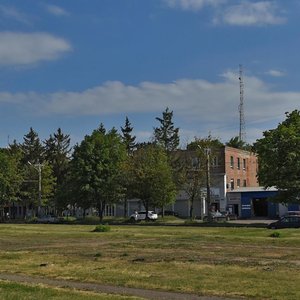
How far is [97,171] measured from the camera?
267ft

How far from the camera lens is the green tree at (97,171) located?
264ft

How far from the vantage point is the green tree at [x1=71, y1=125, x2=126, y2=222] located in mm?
80562

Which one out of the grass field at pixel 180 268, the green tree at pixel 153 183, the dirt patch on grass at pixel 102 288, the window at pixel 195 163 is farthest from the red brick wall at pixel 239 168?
the dirt patch on grass at pixel 102 288

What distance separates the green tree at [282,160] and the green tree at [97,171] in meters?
25.9

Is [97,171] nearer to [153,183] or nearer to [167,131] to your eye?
[153,183]

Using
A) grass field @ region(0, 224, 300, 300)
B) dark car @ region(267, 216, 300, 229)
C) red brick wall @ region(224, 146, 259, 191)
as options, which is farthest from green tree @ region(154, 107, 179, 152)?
grass field @ region(0, 224, 300, 300)

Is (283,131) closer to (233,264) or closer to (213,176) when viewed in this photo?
(213,176)

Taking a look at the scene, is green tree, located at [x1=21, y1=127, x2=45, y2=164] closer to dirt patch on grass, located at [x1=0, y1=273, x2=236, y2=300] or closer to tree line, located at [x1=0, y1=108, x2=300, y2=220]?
tree line, located at [x1=0, y1=108, x2=300, y2=220]

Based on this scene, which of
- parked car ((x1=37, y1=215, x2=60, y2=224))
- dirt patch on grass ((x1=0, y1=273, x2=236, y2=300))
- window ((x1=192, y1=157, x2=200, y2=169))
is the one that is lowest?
dirt patch on grass ((x1=0, y1=273, x2=236, y2=300))

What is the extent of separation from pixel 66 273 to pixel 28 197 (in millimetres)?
84074

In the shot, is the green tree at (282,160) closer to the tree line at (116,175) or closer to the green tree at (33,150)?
the tree line at (116,175)

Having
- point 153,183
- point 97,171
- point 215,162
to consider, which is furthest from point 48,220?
point 215,162

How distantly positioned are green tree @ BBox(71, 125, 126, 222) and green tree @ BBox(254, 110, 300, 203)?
25.9m

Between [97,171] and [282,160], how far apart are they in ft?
100
